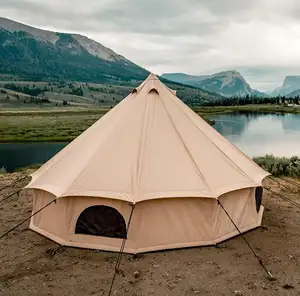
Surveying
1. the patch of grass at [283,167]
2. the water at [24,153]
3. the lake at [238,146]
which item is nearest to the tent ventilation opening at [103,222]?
the patch of grass at [283,167]

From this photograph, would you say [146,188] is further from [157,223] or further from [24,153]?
[24,153]

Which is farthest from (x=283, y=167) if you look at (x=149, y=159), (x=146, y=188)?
(x=146, y=188)

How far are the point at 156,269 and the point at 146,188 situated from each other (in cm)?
205

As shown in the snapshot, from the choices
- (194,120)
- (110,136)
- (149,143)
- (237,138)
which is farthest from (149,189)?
(237,138)

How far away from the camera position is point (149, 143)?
1124 cm

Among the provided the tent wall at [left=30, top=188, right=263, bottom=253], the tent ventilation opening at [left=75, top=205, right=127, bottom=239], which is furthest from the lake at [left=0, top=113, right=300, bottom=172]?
the tent ventilation opening at [left=75, top=205, right=127, bottom=239]

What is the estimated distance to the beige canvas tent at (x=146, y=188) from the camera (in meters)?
10.1

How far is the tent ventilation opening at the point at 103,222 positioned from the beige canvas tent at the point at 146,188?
0.09ft

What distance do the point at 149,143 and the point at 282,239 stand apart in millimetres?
4950

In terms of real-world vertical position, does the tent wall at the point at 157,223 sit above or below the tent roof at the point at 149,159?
below

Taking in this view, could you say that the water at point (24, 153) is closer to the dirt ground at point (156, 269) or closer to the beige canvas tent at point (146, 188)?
the beige canvas tent at point (146, 188)

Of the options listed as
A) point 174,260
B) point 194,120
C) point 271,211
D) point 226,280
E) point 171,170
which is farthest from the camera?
point 271,211

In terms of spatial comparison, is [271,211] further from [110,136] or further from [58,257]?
[58,257]

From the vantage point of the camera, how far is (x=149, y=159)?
10.8 m
